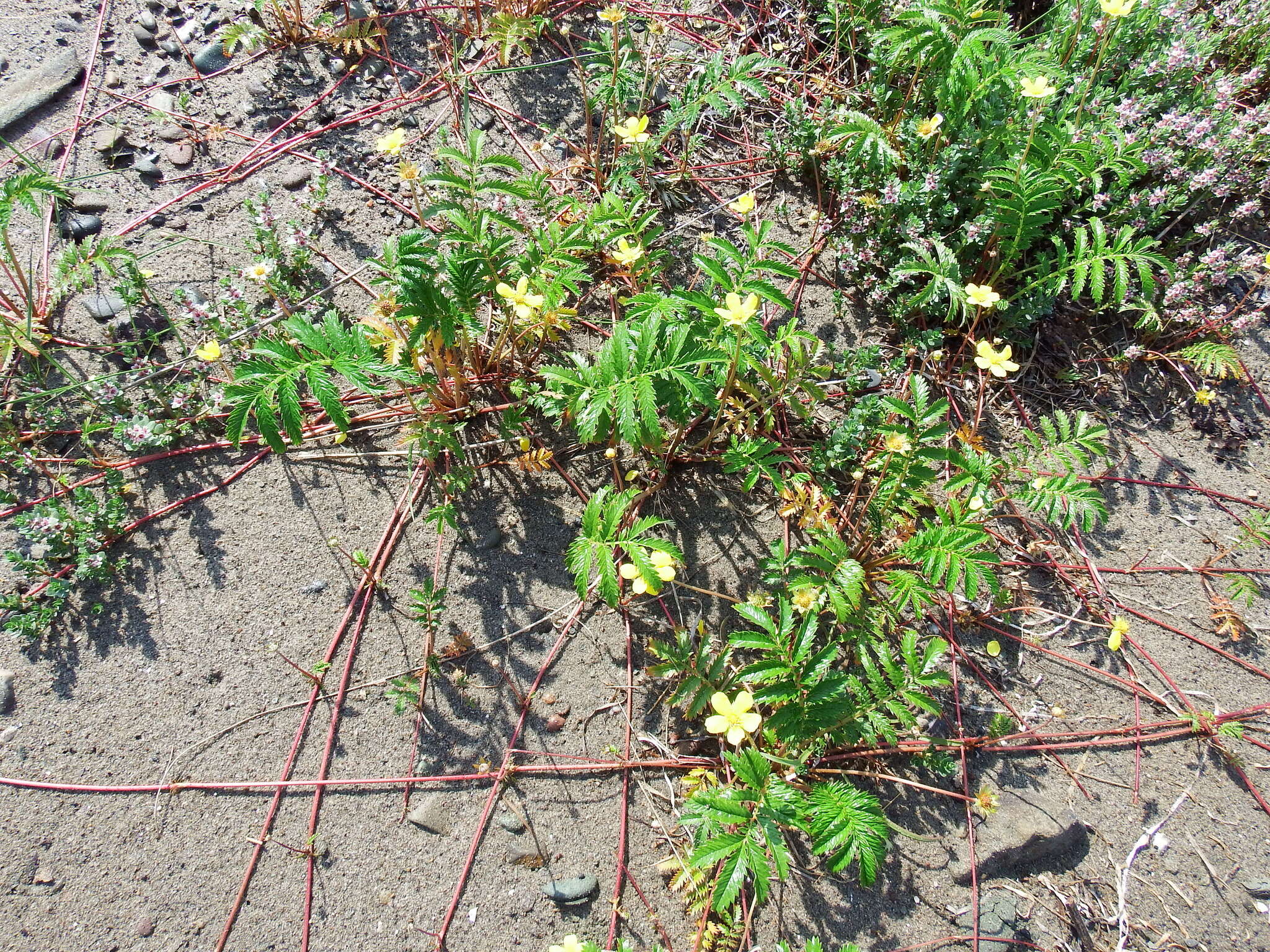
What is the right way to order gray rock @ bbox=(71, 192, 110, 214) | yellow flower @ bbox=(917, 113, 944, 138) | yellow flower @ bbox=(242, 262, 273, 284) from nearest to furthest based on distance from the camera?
yellow flower @ bbox=(242, 262, 273, 284) → yellow flower @ bbox=(917, 113, 944, 138) → gray rock @ bbox=(71, 192, 110, 214)

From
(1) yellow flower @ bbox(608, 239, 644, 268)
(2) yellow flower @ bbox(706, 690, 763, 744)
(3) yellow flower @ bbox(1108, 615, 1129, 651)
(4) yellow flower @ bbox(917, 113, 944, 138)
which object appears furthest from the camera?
(4) yellow flower @ bbox(917, 113, 944, 138)

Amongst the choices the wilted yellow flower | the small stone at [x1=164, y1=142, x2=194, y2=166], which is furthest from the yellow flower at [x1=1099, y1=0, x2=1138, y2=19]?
the small stone at [x1=164, y1=142, x2=194, y2=166]

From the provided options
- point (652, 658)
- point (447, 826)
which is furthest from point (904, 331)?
point (447, 826)

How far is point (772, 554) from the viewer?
2.84 metres

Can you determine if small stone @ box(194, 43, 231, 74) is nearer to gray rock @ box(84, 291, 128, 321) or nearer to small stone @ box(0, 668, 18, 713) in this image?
gray rock @ box(84, 291, 128, 321)

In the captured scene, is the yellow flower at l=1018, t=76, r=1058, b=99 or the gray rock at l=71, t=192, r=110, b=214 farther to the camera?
Answer: the gray rock at l=71, t=192, r=110, b=214

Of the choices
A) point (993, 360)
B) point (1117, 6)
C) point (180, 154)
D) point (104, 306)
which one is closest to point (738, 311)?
point (993, 360)

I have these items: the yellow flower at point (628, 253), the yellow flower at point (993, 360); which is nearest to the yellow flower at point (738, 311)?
the yellow flower at point (628, 253)

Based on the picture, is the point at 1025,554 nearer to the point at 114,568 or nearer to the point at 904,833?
the point at 904,833

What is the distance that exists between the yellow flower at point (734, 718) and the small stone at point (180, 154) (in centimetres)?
→ 350

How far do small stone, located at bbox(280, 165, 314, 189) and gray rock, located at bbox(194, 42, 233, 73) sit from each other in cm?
81

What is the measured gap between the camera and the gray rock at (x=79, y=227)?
10.9ft

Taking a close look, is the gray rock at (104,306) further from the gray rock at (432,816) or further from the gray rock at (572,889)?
the gray rock at (572,889)

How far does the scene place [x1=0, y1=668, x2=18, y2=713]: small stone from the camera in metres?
2.52
